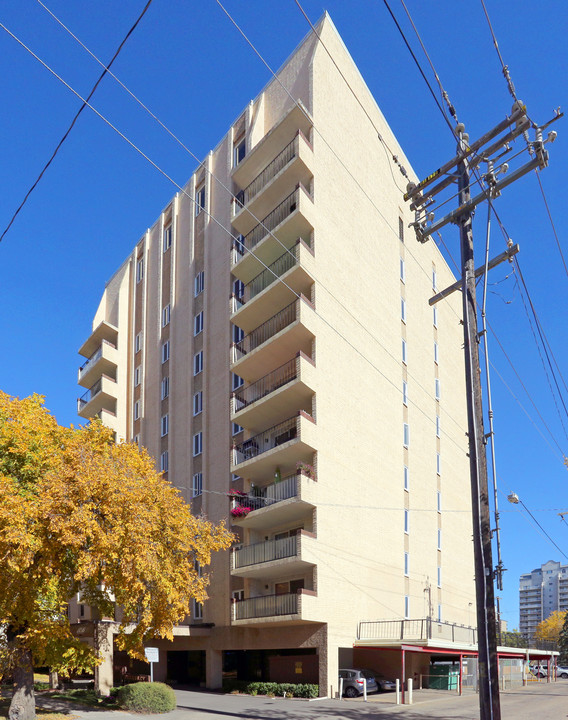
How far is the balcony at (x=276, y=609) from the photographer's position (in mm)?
29984

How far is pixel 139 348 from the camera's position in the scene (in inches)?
2012

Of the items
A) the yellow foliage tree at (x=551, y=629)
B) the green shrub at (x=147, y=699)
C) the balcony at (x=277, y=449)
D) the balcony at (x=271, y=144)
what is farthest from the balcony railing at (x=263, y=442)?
the yellow foliage tree at (x=551, y=629)

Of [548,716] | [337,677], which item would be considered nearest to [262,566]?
[337,677]

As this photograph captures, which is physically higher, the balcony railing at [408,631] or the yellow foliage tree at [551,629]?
the balcony railing at [408,631]

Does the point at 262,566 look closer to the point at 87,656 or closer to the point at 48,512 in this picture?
the point at 87,656

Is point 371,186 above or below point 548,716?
above

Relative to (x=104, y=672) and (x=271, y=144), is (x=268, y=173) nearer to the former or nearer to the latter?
(x=271, y=144)

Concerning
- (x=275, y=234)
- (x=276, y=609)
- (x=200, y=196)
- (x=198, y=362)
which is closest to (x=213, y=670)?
(x=276, y=609)

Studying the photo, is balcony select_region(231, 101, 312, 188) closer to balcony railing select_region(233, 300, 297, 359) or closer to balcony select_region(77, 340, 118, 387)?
balcony railing select_region(233, 300, 297, 359)

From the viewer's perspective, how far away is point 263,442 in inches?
1460

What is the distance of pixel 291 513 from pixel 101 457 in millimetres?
12317

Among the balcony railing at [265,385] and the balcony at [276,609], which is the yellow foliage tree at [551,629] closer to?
the balcony at [276,609]

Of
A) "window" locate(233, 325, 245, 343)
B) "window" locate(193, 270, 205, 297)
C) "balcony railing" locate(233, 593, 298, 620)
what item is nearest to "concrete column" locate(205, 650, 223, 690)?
"balcony railing" locate(233, 593, 298, 620)

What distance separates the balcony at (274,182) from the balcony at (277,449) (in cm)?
1065
